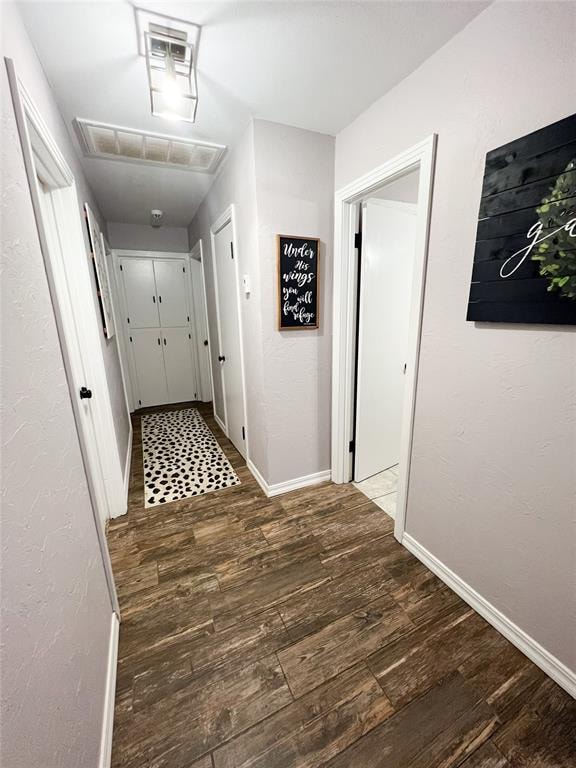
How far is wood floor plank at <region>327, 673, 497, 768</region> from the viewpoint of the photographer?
95 centimetres

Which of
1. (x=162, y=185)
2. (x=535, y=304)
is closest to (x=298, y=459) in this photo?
(x=535, y=304)

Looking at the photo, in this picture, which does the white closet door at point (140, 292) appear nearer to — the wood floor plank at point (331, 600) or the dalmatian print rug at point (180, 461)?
the dalmatian print rug at point (180, 461)

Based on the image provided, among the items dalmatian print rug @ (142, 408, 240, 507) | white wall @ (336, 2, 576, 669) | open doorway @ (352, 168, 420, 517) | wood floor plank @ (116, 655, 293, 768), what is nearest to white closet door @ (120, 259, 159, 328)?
dalmatian print rug @ (142, 408, 240, 507)

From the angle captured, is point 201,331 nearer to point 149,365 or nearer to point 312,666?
point 149,365

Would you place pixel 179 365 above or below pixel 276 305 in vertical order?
below

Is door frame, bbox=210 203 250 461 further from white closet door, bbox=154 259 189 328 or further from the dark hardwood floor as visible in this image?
white closet door, bbox=154 259 189 328

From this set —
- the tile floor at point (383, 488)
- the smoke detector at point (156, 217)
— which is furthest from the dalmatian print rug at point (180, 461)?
the smoke detector at point (156, 217)

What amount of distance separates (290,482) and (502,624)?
1376 mm

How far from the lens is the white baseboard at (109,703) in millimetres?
920

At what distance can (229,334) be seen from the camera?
2.67m

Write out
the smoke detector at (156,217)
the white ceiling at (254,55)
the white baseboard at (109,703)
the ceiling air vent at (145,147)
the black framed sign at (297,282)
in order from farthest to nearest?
the smoke detector at (156,217)
the black framed sign at (297,282)
the ceiling air vent at (145,147)
the white ceiling at (254,55)
the white baseboard at (109,703)

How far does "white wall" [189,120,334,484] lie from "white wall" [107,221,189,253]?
5.77 feet

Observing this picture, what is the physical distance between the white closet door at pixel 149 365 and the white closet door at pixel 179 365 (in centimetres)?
8

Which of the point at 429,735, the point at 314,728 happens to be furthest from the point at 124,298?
the point at 429,735
